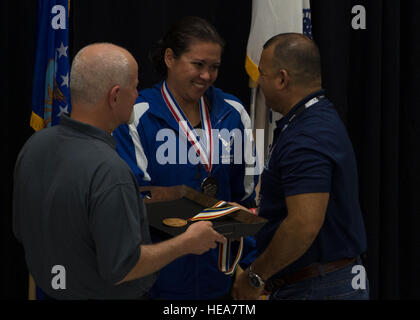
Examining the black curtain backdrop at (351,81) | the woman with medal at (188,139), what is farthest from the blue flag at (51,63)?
the woman with medal at (188,139)

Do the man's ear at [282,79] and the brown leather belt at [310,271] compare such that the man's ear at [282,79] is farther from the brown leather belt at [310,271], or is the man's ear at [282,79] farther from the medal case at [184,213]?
the brown leather belt at [310,271]

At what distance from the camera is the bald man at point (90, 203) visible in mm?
1462

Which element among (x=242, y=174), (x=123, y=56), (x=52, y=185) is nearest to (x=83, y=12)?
(x=242, y=174)

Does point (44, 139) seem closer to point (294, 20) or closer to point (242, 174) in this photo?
point (242, 174)

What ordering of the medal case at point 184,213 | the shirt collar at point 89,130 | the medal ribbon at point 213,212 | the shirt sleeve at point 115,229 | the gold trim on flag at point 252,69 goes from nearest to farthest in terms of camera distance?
the shirt sleeve at point 115,229
the shirt collar at point 89,130
the medal case at point 184,213
the medal ribbon at point 213,212
the gold trim on flag at point 252,69

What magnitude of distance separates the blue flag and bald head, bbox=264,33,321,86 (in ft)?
4.33

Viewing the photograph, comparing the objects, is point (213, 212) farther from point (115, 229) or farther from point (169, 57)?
point (169, 57)

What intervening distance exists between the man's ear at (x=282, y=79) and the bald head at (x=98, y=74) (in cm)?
60

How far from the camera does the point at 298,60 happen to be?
6.40 feet

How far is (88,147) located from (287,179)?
2.19ft

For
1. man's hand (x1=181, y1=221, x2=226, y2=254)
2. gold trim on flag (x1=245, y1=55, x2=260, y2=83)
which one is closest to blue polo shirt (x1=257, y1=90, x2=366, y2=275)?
man's hand (x1=181, y1=221, x2=226, y2=254)

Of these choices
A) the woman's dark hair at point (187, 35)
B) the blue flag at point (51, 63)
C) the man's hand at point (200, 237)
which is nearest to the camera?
the man's hand at point (200, 237)

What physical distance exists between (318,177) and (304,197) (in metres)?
0.08
